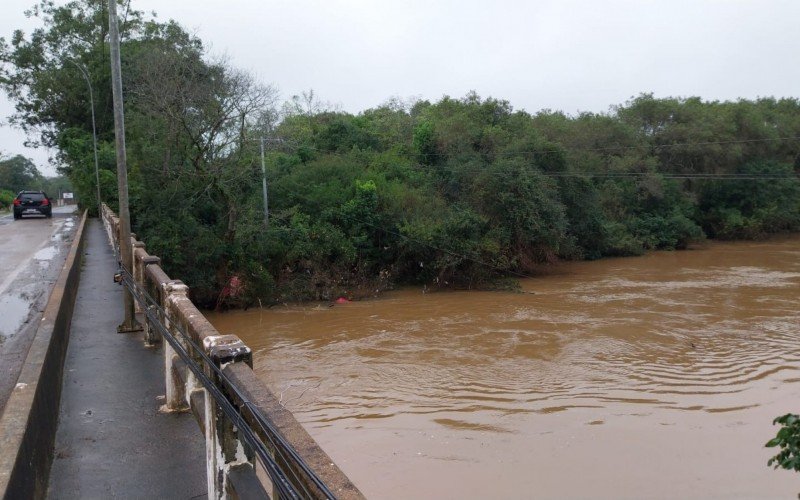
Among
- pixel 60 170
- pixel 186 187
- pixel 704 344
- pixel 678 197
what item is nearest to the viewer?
pixel 704 344

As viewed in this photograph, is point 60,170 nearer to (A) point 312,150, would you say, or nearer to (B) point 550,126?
(A) point 312,150

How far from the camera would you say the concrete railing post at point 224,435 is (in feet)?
11.8

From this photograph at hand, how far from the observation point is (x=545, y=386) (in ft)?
47.6

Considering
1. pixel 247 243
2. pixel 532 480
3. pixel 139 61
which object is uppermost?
pixel 139 61

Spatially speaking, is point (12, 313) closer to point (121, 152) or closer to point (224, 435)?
point (121, 152)

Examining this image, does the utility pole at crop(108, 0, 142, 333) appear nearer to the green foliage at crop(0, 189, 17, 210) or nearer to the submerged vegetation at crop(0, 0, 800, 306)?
the submerged vegetation at crop(0, 0, 800, 306)

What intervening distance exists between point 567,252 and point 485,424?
23.0 metres

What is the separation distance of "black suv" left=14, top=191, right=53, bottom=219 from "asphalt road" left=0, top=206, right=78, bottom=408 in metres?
5.25

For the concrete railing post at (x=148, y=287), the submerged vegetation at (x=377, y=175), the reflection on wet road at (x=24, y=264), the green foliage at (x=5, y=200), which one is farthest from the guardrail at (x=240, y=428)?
the green foliage at (x=5, y=200)

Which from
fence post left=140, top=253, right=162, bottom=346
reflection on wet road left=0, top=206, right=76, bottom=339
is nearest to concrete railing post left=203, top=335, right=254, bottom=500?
fence post left=140, top=253, right=162, bottom=346

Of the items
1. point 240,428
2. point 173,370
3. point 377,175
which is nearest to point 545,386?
point 173,370

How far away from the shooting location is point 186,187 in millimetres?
22969

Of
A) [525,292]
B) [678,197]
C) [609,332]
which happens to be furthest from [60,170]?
[678,197]

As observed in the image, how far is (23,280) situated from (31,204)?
22355 millimetres
